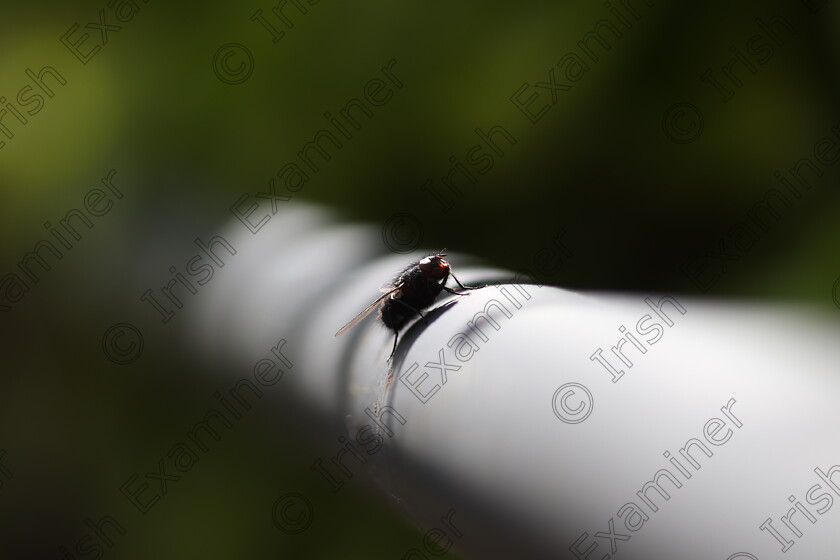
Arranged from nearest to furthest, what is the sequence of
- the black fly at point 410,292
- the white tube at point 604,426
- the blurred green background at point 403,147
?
the white tube at point 604,426 → the black fly at point 410,292 → the blurred green background at point 403,147

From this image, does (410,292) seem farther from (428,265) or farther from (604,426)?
(604,426)

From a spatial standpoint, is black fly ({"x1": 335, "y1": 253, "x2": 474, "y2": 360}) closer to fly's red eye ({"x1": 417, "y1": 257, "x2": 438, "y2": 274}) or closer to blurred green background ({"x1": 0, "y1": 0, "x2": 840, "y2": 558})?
fly's red eye ({"x1": 417, "y1": 257, "x2": 438, "y2": 274})

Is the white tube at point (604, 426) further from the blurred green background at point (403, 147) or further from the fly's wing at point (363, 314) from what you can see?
the blurred green background at point (403, 147)

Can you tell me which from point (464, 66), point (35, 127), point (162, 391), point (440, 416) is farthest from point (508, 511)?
point (35, 127)

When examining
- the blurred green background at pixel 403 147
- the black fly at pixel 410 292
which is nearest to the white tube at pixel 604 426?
the black fly at pixel 410 292

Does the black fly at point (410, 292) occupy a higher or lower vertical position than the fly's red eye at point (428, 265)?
lower

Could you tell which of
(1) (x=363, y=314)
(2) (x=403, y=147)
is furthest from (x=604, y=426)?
(2) (x=403, y=147)

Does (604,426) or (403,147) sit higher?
(403,147)
